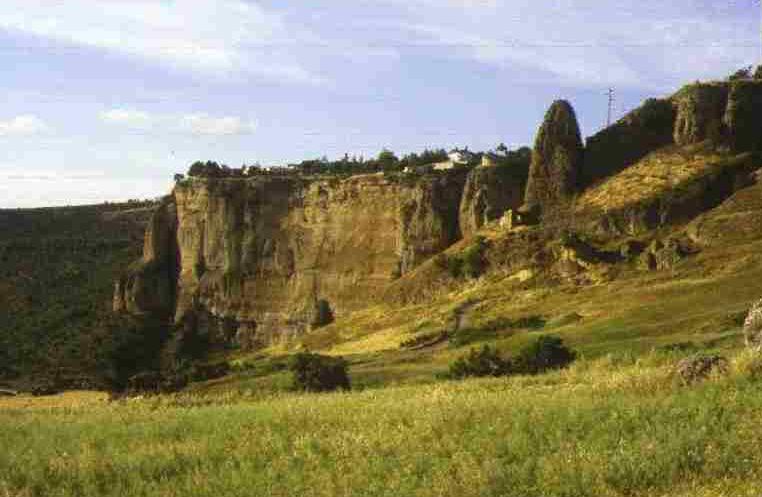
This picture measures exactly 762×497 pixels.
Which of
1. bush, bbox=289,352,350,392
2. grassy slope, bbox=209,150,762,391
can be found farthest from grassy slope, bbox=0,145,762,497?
grassy slope, bbox=209,150,762,391

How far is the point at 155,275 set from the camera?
70000 millimetres

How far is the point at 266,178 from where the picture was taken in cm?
6419

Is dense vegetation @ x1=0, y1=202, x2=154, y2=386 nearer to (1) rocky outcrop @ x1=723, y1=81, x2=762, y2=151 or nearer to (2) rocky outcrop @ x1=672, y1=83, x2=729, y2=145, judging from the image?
(2) rocky outcrop @ x1=672, y1=83, x2=729, y2=145

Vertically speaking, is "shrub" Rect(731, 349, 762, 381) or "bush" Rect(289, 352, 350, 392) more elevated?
"shrub" Rect(731, 349, 762, 381)

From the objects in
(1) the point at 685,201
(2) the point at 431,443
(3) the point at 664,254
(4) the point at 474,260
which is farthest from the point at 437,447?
(4) the point at 474,260

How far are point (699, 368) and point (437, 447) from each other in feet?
13.0

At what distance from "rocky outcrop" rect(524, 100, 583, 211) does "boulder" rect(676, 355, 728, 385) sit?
1472 inches

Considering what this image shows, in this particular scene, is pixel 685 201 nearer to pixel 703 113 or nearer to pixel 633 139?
pixel 703 113

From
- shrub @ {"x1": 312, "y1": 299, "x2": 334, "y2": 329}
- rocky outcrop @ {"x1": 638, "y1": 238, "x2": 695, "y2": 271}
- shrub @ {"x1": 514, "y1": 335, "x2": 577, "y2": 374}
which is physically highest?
rocky outcrop @ {"x1": 638, "y1": 238, "x2": 695, "y2": 271}

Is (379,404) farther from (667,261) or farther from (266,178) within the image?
(266,178)

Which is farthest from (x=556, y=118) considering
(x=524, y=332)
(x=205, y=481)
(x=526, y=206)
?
(x=205, y=481)

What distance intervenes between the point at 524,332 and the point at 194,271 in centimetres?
3812

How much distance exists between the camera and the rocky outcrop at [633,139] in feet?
156

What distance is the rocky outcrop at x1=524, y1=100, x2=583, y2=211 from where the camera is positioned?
48.0 metres
